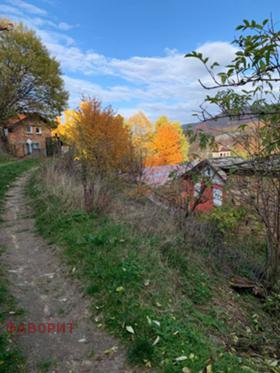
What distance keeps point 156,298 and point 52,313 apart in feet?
4.22

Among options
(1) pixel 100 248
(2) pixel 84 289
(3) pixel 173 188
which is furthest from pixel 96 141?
(2) pixel 84 289

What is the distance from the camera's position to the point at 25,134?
1187 inches

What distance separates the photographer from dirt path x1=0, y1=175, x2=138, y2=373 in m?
2.19

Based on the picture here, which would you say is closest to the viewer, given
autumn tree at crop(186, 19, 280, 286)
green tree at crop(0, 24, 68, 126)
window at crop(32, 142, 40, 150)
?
autumn tree at crop(186, 19, 280, 286)

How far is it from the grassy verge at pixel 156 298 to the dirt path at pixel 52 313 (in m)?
0.15

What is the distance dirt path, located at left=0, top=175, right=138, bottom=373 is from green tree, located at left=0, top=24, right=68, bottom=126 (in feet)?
74.7

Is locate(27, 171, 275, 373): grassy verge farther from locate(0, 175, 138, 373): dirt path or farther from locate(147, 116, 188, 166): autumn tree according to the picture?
Result: locate(147, 116, 188, 166): autumn tree

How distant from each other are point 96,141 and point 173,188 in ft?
15.3

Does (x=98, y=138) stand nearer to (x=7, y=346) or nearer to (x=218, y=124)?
→ (x=218, y=124)

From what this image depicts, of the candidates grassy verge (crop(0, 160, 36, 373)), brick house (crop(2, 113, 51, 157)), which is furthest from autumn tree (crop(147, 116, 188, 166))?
grassy verge (crop(0, 160, 36, 373))

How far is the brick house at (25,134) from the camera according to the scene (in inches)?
1024

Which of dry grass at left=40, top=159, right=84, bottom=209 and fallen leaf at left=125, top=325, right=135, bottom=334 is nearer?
fallen leaf at left=125, top=325, right=135, bottom=334

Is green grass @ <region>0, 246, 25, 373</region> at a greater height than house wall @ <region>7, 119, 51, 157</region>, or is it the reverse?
house wall @ <region>7, 119, 51, 157</region>

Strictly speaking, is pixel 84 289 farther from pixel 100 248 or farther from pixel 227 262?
pixel 227 262
